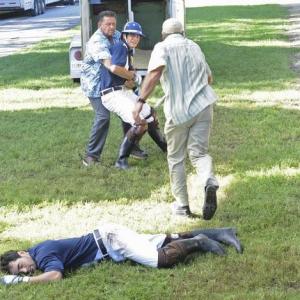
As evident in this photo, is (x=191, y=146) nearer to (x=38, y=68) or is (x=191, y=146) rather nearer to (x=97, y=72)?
(x=97, y=72)

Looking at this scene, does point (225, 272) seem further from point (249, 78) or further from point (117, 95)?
point (249, 78)

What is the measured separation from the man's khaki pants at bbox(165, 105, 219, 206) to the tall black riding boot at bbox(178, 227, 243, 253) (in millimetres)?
449

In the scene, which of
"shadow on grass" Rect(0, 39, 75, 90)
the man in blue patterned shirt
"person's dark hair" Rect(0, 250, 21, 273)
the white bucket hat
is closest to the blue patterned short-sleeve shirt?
the man in blue patterned shirt

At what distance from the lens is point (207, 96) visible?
6387 mm

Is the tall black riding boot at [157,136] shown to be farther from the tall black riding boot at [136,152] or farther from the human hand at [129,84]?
the human hand at [129,84]

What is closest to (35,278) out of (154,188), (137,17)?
(154,188)

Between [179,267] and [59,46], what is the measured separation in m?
15.5

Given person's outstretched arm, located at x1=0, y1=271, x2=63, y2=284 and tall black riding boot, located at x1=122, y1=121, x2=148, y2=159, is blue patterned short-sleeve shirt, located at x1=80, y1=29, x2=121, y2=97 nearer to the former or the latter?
tall black riding boot, located at x1=122, y1=121, x2=148, y2=159

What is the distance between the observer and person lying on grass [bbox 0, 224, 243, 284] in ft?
17.6

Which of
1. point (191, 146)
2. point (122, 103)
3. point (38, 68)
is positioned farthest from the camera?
point (38, 68)

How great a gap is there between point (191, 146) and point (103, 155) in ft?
9.16

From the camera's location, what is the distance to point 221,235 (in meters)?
5.89

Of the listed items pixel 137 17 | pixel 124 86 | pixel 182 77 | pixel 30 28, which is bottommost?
pixel 30 28

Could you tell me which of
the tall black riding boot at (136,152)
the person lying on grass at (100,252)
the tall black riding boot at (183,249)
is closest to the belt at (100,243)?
the person lying on grass at (100,252)
